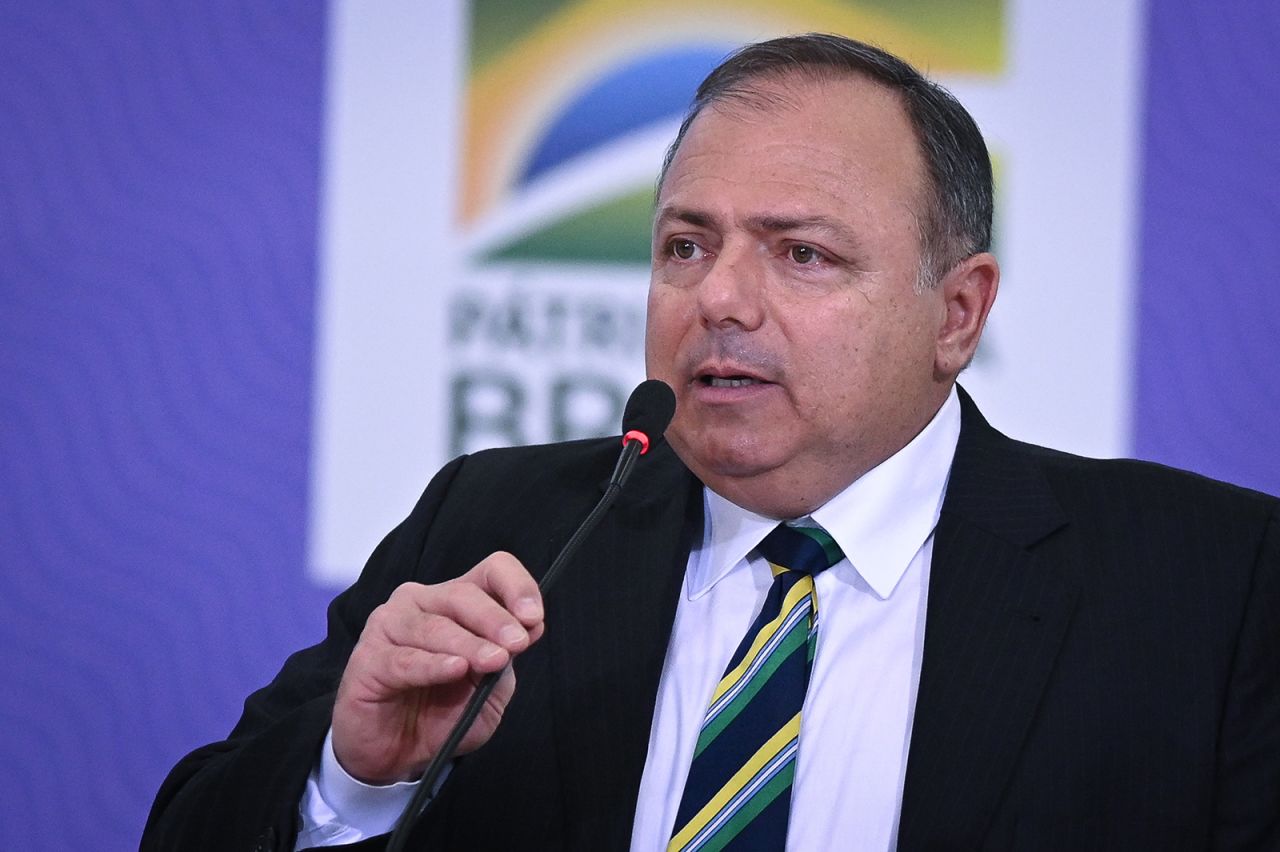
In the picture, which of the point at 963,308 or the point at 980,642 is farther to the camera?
the point at 963,308

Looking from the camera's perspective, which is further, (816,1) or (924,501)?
(816,1)

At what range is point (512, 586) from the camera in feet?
3.97

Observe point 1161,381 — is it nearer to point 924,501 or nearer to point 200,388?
point 924,501

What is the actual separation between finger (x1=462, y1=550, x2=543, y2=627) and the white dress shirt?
0.33m

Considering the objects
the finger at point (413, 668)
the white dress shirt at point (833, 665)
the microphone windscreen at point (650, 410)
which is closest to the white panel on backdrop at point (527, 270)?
the white dress shirt at point (833, 665)

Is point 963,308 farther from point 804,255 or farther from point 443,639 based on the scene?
point 443,639

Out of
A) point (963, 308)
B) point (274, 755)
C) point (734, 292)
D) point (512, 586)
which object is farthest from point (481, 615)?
point (963, 308)

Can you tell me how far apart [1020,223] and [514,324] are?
915 millimetres

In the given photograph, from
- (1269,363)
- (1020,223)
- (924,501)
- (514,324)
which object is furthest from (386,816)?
(1269,363)

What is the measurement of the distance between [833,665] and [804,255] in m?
0.46

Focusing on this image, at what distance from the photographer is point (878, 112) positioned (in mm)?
1636

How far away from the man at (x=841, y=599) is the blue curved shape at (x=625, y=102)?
815 mm

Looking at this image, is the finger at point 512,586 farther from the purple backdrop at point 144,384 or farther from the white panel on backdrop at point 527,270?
the purple backdrop at point 144,384

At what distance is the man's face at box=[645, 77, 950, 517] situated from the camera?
1.56 meters
